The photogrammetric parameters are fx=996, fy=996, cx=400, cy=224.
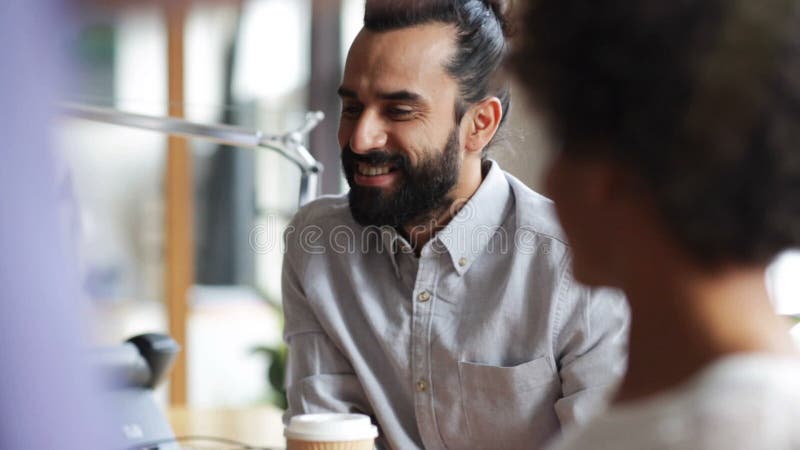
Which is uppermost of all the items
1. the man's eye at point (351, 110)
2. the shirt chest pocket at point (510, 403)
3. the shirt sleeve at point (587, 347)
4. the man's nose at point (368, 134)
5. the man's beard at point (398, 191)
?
the man's eye at point (351, 110)

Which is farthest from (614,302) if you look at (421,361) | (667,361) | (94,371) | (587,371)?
(94,371)

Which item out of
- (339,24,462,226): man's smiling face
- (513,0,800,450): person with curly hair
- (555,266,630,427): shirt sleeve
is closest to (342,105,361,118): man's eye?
(339,24,462,226): man's smiling face

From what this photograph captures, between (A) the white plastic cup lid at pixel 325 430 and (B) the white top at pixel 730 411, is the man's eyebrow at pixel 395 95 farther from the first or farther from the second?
(B) the white top at pixel 730 411

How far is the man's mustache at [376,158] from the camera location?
5.24ft

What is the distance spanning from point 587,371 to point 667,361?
2.71 ft

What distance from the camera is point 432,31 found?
65.1 inches

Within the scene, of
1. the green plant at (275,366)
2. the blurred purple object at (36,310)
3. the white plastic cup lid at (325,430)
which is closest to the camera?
the blurred purple object at (36,310)

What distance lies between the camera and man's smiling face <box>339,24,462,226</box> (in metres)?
1.59

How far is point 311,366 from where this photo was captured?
164cm

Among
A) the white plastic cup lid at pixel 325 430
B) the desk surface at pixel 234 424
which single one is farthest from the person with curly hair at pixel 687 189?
the desk surface at pixel 234 424

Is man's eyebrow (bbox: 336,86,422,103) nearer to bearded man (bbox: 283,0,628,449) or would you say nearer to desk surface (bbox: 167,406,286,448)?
bearded man (bbox: 283,0,628,449)

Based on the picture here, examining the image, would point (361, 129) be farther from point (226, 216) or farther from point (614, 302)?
point (226, 216)

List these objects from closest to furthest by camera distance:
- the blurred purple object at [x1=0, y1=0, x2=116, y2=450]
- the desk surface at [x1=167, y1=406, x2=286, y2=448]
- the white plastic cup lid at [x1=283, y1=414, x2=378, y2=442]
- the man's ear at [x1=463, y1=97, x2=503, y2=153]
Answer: the blurred purple object at [x1=0, y1=0, x2=116, y2=450], the white plastic cup lid at [x1=283, y1=414, x2=378, y2=442], the man's ear at [x1=463, y1=97, x2=503, y2=153], the desk surface at [x1=167, y1=406, x2=286, y2=448]

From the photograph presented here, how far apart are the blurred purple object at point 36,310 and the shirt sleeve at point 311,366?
1.10 metres
